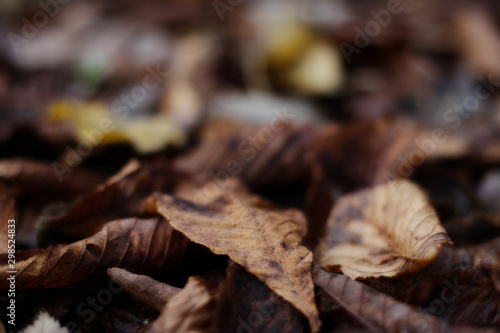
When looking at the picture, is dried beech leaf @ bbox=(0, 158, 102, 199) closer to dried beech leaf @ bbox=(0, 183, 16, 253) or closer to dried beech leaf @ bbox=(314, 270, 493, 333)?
dried beech leaf @ bbox=(0, 183, 16, 253)

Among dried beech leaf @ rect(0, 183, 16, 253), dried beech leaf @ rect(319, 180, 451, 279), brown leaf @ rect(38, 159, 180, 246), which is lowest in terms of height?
dried beech leaf @ rect(319, 180, 451, 279)

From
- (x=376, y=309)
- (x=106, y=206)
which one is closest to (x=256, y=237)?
(x=376, y=309)

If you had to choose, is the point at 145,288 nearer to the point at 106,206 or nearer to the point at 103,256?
the point at 103,256

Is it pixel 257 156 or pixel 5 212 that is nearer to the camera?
pixel 5 212

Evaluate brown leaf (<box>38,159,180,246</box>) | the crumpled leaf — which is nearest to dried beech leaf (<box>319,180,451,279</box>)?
the crumpled leaf

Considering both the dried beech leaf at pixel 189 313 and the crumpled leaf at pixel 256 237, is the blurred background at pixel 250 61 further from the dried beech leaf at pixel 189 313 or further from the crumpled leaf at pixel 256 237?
the dried beech leaf at pixel 189 313

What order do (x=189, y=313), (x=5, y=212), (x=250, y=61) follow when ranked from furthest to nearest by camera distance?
(x=250, y=61) < (x=5, y=212) < (x=189, y=313)

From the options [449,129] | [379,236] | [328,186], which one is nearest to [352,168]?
[328,186]
